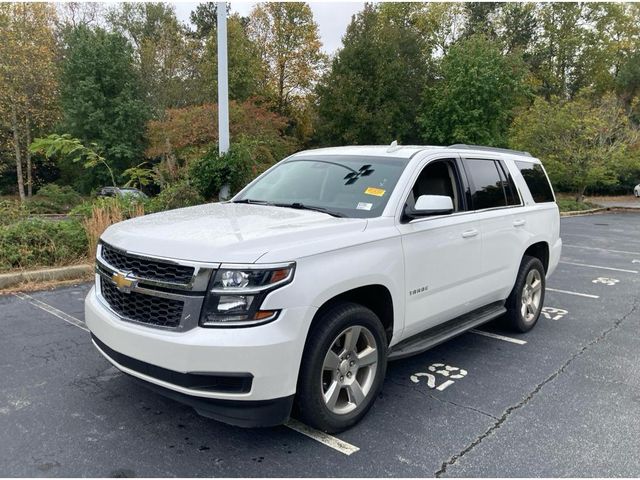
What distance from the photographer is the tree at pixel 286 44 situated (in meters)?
36.2

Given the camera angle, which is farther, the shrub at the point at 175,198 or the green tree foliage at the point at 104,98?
the green tree foliage at the point at 104,98

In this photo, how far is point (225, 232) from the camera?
10.00ft

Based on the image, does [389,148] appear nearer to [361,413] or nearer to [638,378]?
[361,413]

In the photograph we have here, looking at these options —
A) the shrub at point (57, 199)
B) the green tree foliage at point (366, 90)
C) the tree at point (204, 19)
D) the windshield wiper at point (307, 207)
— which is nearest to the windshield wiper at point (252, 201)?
the windshield wiper at point (307, 207)

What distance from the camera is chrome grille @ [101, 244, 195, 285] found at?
9.13 feet

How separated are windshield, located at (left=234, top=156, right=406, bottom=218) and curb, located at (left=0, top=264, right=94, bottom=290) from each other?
3838 mm

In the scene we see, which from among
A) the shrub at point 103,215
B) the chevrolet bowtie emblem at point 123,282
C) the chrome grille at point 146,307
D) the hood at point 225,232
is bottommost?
the shrub at point 103,215

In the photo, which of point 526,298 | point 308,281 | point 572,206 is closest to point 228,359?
point 308,281

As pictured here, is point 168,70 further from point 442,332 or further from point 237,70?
point 442,332

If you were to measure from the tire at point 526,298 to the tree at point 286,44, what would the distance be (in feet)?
106

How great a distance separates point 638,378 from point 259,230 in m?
3.54

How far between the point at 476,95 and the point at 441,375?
2975cm

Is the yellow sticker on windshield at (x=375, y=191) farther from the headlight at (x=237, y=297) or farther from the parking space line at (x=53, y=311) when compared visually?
the parking space line at (x=53, y=311)

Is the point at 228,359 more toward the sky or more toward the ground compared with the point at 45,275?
more toward the sky
